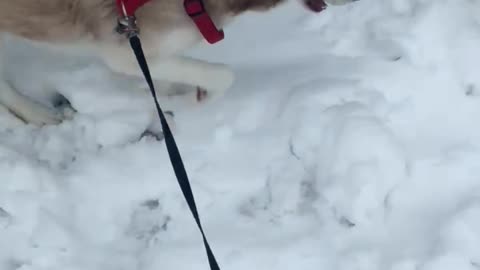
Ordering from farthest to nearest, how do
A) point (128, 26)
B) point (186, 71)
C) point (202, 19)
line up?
point (186, 71)
point (202, 19)
point (128, 26)

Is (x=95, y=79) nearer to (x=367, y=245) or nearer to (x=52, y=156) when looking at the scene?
A: (x=52, y=156)

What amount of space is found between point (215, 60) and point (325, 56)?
1.35 feet

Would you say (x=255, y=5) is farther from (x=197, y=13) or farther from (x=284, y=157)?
(x=284, y=157)

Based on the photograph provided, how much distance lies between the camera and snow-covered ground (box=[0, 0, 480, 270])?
2734 millimetres

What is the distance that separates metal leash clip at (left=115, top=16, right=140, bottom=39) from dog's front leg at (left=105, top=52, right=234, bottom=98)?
206mm

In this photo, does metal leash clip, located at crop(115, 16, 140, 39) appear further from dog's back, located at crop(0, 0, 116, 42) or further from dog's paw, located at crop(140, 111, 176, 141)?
dog's paw, located at crop(140, 111, 176, 141)

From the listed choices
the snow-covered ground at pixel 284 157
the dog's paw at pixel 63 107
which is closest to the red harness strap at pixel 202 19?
the snow-covered ground at pixel 284 157

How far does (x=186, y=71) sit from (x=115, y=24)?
326mm

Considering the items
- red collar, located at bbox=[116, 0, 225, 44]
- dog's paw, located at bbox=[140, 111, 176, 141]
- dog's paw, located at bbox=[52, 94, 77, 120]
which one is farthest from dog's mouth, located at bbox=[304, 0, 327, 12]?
dog's paw, located at bbox=[52, 94, 77, 120]

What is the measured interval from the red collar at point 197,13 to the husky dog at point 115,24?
5 centimetres

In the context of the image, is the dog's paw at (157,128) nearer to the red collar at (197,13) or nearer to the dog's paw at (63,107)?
the dog's paw at (63,107)

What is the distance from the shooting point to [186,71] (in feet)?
9.45

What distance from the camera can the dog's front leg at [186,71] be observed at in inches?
109

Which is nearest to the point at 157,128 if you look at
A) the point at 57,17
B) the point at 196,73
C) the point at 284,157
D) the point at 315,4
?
the point at 196,73
